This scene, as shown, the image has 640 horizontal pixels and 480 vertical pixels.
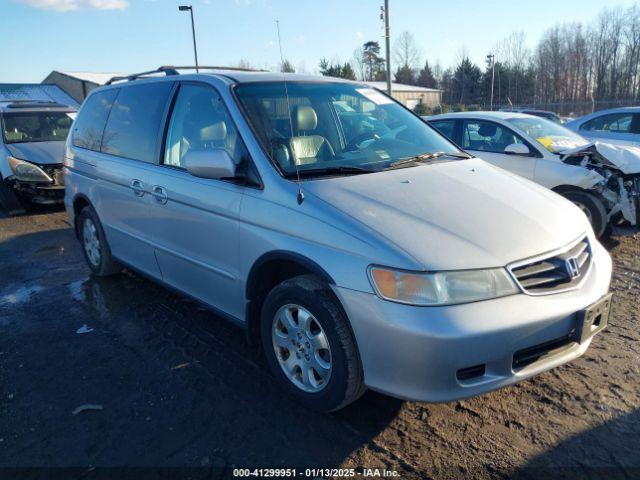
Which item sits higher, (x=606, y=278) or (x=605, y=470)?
(x=606, y=278)

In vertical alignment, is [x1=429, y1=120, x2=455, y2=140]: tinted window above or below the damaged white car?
above

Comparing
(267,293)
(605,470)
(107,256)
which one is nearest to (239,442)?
(267,293)

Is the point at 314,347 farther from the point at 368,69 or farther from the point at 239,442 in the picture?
the point at 368,69

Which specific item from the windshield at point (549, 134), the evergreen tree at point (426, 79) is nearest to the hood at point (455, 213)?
the windshield at point (549, 134)

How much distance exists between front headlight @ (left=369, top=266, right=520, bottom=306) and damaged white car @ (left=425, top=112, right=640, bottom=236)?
436cm

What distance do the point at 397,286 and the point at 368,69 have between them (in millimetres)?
61649

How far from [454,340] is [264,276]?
127cm

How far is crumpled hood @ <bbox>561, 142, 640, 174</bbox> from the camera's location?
6074mm

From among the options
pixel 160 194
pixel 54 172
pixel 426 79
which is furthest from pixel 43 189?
pixel 426 79

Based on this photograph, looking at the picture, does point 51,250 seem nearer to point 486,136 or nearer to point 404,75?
point 486,136

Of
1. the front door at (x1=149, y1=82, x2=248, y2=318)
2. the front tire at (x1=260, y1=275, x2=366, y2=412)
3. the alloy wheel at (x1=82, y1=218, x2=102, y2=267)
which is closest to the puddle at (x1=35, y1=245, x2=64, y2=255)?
the alloy wheel at (x1=82, y1=218, x2=102, y2=267)

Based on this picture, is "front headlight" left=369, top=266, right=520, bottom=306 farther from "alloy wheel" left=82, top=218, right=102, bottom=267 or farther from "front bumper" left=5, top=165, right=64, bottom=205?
"front bumper" left=5, top=165, right=64, bottom=205

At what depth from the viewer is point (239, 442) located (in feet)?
8.95

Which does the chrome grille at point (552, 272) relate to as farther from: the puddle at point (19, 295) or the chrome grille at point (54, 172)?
the chrome grille at point (54, 172)
